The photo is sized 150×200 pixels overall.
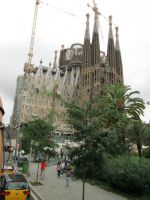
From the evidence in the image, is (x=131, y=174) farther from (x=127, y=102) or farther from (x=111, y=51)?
(x=111, y=51)

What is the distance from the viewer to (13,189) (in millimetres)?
12898

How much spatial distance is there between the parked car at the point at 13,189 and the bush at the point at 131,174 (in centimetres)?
560

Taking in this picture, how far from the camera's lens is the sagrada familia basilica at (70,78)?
11038cm

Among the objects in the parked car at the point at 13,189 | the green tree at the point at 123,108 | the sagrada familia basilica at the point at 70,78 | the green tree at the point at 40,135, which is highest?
the sagrada familia basilica at the point at 70,78

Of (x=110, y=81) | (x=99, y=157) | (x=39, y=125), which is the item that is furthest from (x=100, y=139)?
(x=110, y=81)

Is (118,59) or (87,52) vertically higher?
(118,59)

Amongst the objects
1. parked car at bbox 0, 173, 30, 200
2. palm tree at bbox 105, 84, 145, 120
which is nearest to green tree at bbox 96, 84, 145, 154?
palm tree at bbox 105, 84, 145, 120

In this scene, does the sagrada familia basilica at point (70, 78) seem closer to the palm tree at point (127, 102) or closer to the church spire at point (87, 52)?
the church spire at point (87, 52)

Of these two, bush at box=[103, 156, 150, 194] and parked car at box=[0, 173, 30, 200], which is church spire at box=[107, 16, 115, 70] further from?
parked car at box=[0, 173, 30, 200]

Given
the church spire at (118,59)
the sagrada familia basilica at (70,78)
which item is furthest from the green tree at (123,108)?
the church spire at (118,59)

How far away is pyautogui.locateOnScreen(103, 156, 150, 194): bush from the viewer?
1755 centimetres

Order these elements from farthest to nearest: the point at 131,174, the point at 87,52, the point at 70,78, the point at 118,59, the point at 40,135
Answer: the point at 70,78, the point at 118,59, the point at 87,52, the point at 40,135, the point at 131,174

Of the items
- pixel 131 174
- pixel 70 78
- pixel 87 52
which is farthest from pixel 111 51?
pixel 131 174

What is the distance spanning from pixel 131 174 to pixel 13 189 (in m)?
8.01
